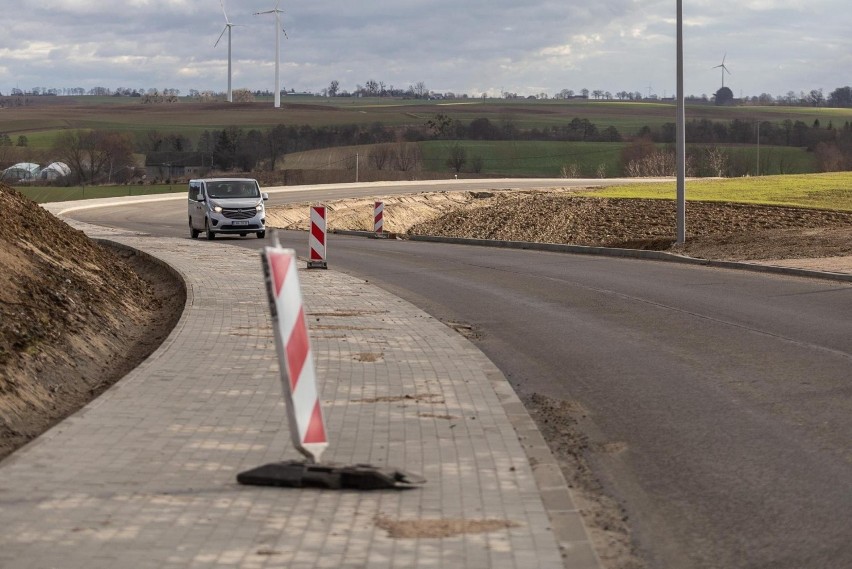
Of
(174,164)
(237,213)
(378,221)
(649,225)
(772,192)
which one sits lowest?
(649,225)

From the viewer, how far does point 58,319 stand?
12.8 m

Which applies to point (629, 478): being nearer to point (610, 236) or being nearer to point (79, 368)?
point (79, 368)

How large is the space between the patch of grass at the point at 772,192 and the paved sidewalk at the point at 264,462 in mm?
43125

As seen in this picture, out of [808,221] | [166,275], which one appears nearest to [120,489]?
[166,275]

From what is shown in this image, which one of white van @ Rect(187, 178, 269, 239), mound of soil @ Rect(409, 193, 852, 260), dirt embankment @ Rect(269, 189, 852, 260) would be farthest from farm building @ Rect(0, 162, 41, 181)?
white van @ Rect(187, 178, 269, 239)

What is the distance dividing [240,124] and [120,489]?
146m

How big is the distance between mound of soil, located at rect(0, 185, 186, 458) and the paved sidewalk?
2.32 feet

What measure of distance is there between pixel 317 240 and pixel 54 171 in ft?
304

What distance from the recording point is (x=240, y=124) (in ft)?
489

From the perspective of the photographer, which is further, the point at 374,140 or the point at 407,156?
the point at 374,140

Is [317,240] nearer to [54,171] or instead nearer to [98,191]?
[98,191]

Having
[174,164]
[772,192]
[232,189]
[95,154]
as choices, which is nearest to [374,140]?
[174,164]

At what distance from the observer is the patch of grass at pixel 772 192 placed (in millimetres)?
55281

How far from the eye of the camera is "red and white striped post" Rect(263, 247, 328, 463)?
6598 millimetres
